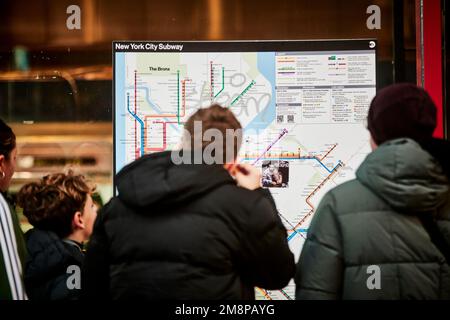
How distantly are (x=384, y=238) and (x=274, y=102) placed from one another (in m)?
1.40

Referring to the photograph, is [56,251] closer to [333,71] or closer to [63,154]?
[63,154]

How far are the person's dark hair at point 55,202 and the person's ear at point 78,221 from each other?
2 centimetres

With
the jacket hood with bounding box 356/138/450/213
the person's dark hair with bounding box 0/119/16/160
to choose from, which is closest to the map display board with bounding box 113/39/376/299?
the person's dark hair with bounding box 0/119/16/160

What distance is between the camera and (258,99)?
347cm

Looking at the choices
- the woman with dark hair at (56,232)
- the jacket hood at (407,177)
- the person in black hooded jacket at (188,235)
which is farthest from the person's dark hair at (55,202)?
the jacket hood at (407,177)

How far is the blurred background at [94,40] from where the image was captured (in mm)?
3605

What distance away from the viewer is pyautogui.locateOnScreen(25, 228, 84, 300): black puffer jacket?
2.86 m

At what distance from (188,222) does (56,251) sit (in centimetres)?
100

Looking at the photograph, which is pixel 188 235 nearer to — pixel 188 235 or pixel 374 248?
pixel 188 235

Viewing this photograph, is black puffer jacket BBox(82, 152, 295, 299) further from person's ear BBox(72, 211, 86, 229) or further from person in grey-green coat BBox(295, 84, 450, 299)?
person's ear BBox(72, 211, 86, 229)

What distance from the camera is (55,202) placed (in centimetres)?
308

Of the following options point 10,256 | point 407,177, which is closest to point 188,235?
point 10,256
